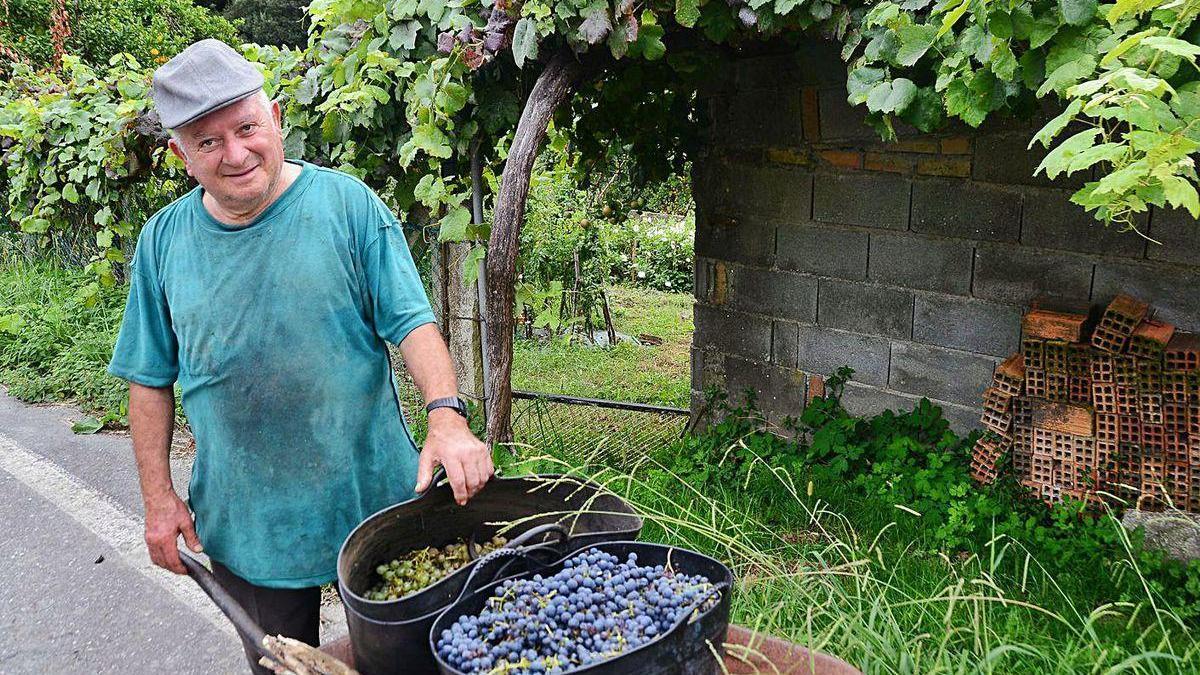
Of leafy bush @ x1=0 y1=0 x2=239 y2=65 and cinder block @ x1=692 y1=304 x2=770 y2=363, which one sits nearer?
cinder block @ x1=692 y1=304 x2=770 y2=363

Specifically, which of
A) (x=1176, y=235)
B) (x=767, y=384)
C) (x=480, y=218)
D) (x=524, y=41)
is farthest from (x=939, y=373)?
(x=524, y=41)

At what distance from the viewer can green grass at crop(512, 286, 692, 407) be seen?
7.32 metres

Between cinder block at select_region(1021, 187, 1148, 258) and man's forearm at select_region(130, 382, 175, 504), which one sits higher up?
cinder block at select_region(1021, 187, 1148, 258)

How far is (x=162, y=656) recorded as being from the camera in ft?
11.6

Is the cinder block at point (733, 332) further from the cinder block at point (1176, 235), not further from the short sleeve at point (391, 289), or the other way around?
the short sleeve at point (391, 289)

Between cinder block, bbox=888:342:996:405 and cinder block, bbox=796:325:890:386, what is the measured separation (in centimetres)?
6

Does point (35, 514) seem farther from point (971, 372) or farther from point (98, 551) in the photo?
point (971, 372)

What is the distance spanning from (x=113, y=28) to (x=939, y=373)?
11.8 metres

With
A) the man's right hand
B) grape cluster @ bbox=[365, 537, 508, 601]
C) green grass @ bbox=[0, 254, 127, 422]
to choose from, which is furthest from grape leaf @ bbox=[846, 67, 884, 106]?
green grass @ bbox=[0, 254, 127, 422]

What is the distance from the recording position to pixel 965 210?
161 inches

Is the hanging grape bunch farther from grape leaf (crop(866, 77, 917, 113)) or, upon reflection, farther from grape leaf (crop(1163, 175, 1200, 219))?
grape leaf (crop(1163, 175, 1200, 219))

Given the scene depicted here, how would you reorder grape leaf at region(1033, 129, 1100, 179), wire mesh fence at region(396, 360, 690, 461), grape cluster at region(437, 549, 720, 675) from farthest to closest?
1. wire mesh fence at region(396, 360, 690, 461)
2. grape leaf at region(1033, 129, 1100, 179)
3. grape cluster at region(437, 549, 720, 675)

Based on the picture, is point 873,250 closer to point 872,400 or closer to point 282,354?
point 872,400

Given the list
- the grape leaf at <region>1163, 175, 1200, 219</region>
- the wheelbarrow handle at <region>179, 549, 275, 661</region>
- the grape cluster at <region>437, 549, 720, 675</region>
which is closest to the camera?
the grape cluster at <region>437, 549, 720, 675</region>
